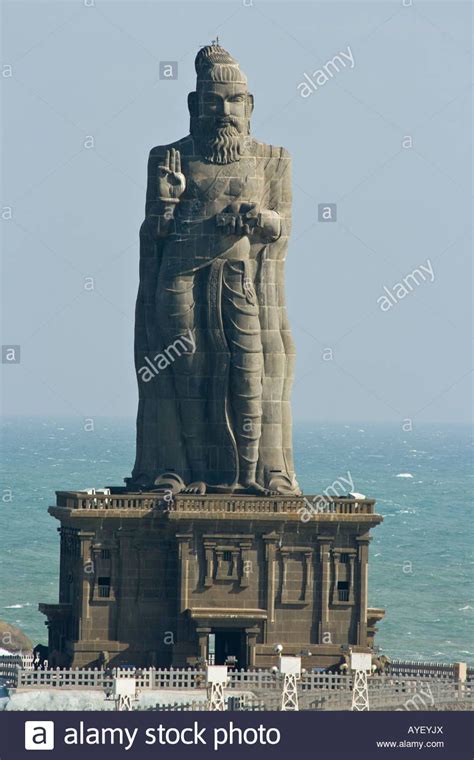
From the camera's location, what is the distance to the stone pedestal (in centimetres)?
8419

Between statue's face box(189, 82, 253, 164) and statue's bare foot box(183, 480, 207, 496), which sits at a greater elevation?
statue's face box(189, 82, 253, 164)

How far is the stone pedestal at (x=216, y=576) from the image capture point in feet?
276

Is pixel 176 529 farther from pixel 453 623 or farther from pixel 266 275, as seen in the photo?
pixel 453 623

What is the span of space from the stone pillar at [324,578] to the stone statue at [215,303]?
168 centimetres

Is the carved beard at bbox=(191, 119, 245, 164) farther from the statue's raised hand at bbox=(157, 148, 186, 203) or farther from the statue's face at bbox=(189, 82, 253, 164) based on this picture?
the statue's raised hand at bbox=(157, 148, 186, 203)

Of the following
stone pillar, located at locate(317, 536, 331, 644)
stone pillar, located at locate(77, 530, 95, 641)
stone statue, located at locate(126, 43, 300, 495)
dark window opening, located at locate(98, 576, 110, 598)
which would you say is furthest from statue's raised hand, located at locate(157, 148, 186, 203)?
dark window opening, located at locate(98, 576, 110, 598)

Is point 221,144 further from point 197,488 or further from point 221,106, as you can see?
point 197,488

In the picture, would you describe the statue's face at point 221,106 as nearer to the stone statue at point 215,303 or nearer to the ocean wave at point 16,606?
the stone statue at point 215,303

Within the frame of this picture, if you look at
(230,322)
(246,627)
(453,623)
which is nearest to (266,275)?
(230,322)

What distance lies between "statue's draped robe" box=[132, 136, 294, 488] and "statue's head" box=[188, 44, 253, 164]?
1.04ft

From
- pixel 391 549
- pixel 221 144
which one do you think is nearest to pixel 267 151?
pixel 221 144

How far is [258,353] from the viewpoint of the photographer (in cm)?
8538

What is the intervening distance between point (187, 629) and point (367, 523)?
4.96 m
